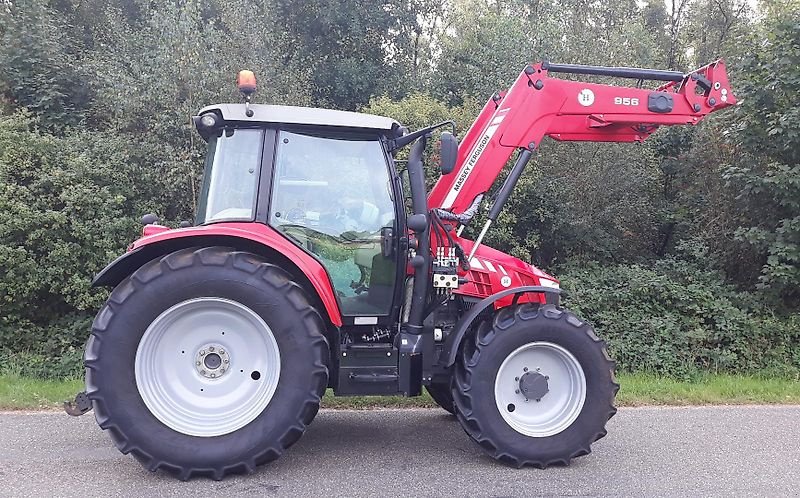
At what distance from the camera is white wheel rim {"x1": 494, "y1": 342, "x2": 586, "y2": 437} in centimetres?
435

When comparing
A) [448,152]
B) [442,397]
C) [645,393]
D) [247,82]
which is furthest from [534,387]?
[247,82]

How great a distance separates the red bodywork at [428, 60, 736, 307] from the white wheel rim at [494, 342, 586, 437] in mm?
478

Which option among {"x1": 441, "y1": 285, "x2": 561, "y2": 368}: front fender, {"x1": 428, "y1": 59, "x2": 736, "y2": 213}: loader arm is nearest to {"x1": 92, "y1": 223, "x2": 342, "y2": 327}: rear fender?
{"x1": 441, "y1": 285, "x2": 561, "y2": 368}: front fender

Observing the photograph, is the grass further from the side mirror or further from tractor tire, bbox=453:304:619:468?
the side mirror

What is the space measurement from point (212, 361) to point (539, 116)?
9.29 ft

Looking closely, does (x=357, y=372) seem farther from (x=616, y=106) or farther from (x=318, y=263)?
(x=616, y=106)

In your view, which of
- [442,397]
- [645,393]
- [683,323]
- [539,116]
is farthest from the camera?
[683,323]

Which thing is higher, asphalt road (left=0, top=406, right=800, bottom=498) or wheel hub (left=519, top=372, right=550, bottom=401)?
wheel hub (left=519, top=372, right=550, bottom=401)

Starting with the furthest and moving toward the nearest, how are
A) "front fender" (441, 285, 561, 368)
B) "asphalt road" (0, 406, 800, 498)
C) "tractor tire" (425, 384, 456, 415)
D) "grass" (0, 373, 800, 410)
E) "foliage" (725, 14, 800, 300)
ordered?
"foliage" (725, 14, 800, 300) → "grass" (0, 373, 800, 410) → "tractor tire" (425, 384, 456, 415) → "front fender" (441, 285, 561, 368) → "asphalt road" (0, 406, 800, 498)

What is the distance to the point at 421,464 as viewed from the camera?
431 cm

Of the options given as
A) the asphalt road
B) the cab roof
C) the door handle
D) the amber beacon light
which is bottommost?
the asphalt road

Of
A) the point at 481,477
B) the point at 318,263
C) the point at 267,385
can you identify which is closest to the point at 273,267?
the point at 318,263

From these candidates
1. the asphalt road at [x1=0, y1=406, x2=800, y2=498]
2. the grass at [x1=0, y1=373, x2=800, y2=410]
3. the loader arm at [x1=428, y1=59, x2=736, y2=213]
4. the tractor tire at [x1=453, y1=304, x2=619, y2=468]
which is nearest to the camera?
the asphalt road at [x1=0, y1=406, x2=800, y2=498]

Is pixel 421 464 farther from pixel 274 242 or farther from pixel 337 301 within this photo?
pixel 274 242
